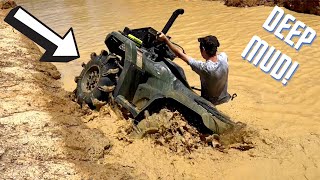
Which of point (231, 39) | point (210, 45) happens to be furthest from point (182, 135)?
point (231, 39)

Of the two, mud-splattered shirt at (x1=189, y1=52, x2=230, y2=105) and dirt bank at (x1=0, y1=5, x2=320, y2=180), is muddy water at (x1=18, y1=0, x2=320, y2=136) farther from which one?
mud-splattered shirt at (x1=189, y1=52, x2=230, y2=105)

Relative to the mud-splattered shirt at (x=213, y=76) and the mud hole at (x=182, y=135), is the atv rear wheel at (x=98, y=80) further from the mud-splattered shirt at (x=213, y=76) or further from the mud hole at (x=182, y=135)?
the mud-splattered shirt at (x=213, y=76)

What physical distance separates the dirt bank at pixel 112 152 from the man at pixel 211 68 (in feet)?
1.75

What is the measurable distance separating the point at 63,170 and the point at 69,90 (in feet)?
10.5

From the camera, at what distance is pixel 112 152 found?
14.9ft

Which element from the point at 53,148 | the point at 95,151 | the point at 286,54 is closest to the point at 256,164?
the point at 95,151

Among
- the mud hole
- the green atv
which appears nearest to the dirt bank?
the mud hole

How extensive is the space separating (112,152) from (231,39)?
19.6ft

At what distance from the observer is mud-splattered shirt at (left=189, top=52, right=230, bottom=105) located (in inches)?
169

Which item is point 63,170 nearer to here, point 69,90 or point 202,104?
point 202,104

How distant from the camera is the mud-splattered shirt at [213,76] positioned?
430 centimetres

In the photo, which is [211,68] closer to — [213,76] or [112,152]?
[213,76]

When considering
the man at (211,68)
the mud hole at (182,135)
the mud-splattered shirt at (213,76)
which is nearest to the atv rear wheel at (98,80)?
the mud hole at (182,135)

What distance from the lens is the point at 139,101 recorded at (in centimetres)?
489
